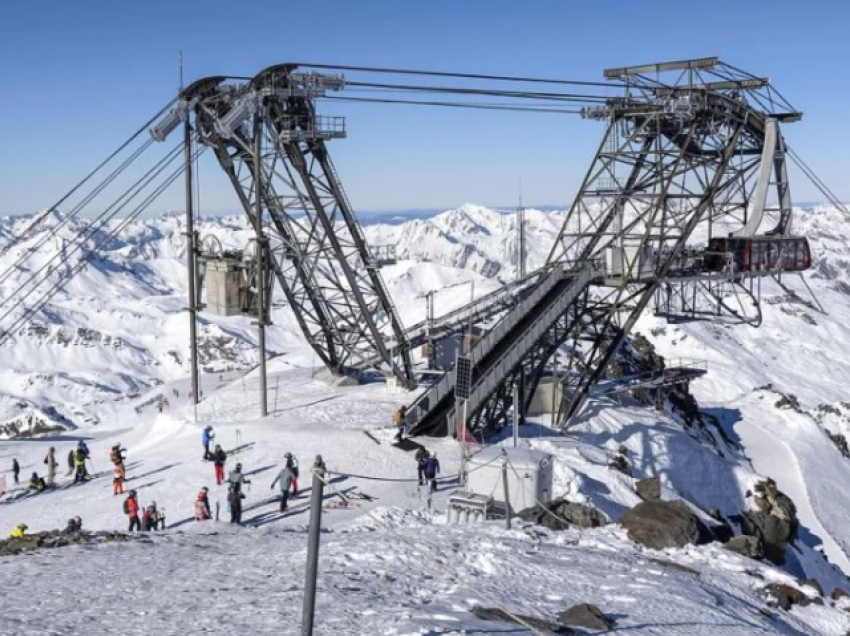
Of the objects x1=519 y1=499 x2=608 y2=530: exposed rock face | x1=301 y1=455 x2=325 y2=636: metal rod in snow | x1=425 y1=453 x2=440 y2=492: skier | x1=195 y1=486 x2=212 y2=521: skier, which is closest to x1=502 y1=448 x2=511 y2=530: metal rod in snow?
A: x1=519 y1=499 x2=608 y2=530: exposed rock face

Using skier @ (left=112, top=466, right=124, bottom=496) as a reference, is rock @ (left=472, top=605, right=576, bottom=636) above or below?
below

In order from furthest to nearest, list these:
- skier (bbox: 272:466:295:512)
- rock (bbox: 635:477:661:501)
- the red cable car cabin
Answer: the red cable car cabin
rock (bbox: 635:477:661:501)
skier (bbox: 272:466:295:512)

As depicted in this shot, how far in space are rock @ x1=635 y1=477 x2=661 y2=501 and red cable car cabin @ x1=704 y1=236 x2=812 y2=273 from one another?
13.3m

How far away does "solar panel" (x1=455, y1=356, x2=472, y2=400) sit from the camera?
31.9m

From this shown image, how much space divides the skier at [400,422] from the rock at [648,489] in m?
8.72

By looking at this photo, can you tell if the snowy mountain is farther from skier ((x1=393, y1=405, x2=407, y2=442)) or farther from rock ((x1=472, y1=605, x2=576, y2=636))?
skier ((x1=393, y1=405, x2=407, y2=442))

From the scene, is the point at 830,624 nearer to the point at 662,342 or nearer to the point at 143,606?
the point at 143,606

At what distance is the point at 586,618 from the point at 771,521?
2470cm

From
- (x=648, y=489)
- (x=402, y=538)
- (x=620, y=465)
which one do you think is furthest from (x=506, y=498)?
(x=620, y=465)

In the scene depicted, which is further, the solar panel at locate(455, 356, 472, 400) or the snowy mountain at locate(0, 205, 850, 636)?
the solar panel at locate(455, 356, 472, 400)

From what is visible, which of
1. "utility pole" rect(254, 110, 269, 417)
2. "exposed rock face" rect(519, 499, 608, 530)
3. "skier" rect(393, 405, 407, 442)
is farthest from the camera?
"utility pole" rect(254, 110, 269, 417)

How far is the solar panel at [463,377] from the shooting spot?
105ft

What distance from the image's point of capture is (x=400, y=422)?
33.0 m

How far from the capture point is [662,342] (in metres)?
132
